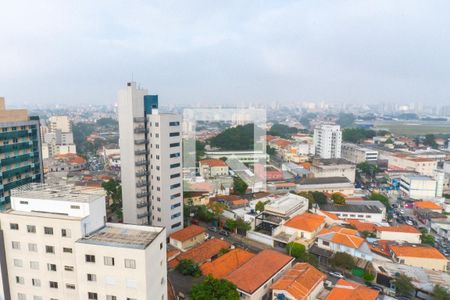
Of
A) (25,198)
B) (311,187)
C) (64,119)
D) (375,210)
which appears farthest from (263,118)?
(64,119)

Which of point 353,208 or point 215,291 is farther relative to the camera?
point 353,208

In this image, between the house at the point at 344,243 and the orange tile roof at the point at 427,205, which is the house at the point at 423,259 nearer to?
the house at the point at 344,243

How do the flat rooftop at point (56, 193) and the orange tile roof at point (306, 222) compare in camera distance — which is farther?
the orange tile roof at point (306, 222)

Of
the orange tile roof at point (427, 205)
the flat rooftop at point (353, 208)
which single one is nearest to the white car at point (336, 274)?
the flat rooftop at point (353, 208)

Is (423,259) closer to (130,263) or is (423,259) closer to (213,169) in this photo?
(130,263)

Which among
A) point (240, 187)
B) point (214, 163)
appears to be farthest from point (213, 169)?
point (240, 187)

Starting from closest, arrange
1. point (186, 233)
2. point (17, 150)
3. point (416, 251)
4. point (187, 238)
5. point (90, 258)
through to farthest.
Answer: point (90, 258), point (416, 251), point (187, 238), point (186, 233), point (17, 150)
